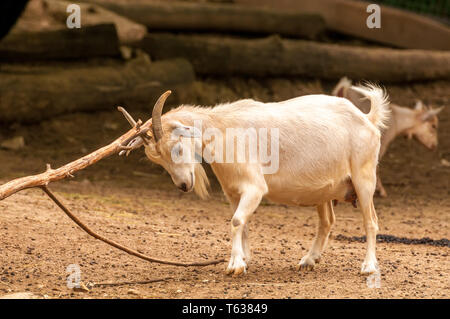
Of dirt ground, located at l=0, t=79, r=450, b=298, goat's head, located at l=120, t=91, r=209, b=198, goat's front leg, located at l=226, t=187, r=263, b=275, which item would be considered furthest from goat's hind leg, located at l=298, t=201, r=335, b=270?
goat's head, located at l=120, t=91, r=209, b=198

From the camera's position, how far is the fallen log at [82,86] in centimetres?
1041

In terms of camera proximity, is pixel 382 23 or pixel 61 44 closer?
pixel 61 44

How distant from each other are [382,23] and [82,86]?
6109mm

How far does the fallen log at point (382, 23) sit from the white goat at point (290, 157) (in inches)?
334

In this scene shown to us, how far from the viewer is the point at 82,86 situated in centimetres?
1080

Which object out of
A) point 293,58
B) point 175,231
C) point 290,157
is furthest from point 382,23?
point 290,157

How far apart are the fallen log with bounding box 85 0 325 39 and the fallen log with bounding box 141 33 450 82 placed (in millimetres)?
323

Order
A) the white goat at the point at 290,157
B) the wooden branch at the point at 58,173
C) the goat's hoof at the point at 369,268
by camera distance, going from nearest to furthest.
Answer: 1. the wooden branch at the point at 58,173
2. the white goat at the point at 290,157
3. the goat's hoof at the point at 369,268

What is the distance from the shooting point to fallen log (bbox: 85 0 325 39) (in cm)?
1255

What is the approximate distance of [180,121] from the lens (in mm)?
5316

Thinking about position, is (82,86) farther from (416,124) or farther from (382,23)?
(382,23)

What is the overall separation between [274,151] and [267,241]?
1.63 m

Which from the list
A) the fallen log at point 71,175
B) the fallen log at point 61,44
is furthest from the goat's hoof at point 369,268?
the fallen log at point 61,44

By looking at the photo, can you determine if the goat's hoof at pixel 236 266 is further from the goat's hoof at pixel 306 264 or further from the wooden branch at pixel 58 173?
the wooden branch at pixel 58 173
